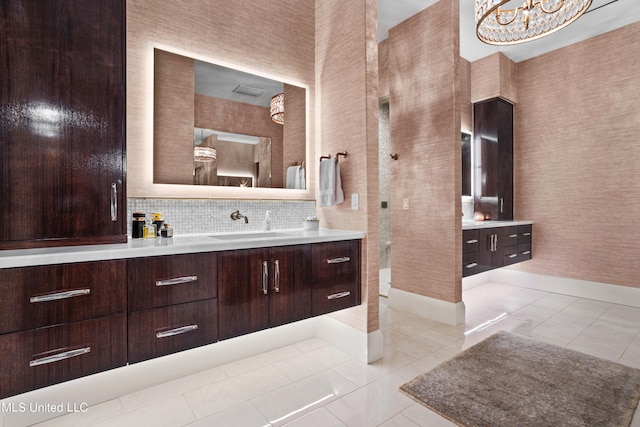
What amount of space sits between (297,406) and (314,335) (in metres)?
0.94

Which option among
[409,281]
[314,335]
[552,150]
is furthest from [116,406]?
[552,150]

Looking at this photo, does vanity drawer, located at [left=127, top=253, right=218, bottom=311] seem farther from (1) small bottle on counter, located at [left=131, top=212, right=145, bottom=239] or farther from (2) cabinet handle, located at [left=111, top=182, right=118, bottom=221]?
(1) small bottle on counter, located at [left=131, top=212, right=145, bottom=239]

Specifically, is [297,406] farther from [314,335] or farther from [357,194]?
[357,194]

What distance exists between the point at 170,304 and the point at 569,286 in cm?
469

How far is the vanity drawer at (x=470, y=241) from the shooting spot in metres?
3.28

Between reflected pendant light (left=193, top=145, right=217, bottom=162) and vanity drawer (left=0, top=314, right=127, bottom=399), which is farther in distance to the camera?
reflected pendant light (left=193, top=145, right=217, bottom=162)

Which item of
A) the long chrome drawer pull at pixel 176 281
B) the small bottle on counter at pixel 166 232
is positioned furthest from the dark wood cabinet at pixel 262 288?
the small bottle on counter at pixel 166 232

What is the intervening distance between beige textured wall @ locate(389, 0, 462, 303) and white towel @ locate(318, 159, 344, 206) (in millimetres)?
1247

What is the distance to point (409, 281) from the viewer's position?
3.43 metres

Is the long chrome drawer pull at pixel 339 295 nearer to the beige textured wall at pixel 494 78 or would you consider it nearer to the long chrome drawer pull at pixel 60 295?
the long chrome drawer pull at pixel 60 295

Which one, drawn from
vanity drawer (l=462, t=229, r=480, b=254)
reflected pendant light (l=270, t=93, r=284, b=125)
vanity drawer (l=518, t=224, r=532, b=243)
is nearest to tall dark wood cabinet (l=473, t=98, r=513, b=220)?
vanity drawer (l=518, t=224, r=532, b=243)

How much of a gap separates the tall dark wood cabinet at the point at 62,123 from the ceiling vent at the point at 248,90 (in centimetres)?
95

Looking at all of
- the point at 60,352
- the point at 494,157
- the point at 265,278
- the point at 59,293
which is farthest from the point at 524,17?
the point at 60,352

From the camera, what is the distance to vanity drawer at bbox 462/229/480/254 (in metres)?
3.28
